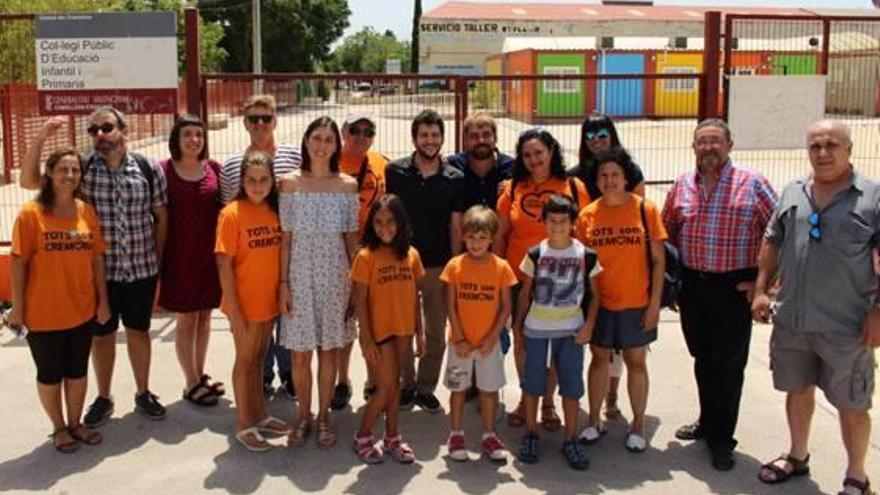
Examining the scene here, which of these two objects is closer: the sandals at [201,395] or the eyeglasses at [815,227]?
the eyeglasses at [815,227]

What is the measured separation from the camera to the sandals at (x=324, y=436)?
191 inches

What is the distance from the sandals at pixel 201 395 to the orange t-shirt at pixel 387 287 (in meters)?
1.44

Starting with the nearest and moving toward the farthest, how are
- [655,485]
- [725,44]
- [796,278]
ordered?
1. [796,278]
2. [655,485]
3. [725,44]

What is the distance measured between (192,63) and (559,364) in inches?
169

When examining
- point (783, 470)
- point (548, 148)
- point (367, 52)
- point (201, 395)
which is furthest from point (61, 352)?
point (367, 52)

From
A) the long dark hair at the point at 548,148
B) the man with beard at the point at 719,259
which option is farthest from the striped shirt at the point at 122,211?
the man with beard at the point at 719,259

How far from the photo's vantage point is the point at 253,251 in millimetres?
4684

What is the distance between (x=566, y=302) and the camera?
461cm

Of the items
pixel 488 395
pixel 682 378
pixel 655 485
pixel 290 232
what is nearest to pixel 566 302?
pixel 488 395

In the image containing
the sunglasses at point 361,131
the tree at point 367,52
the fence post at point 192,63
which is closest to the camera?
the sunglasses at point 361,131

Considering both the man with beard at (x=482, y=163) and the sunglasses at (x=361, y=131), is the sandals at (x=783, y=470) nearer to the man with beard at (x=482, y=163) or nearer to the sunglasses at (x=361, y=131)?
the man with beard at (x=482, y=163)

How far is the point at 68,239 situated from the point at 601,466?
120 inches

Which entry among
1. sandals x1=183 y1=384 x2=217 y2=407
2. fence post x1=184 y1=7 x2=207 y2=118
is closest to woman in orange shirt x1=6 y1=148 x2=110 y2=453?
sandals x1=183 y1=384 x2=217 y2=407

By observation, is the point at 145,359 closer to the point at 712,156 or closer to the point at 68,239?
the point at 68,239
